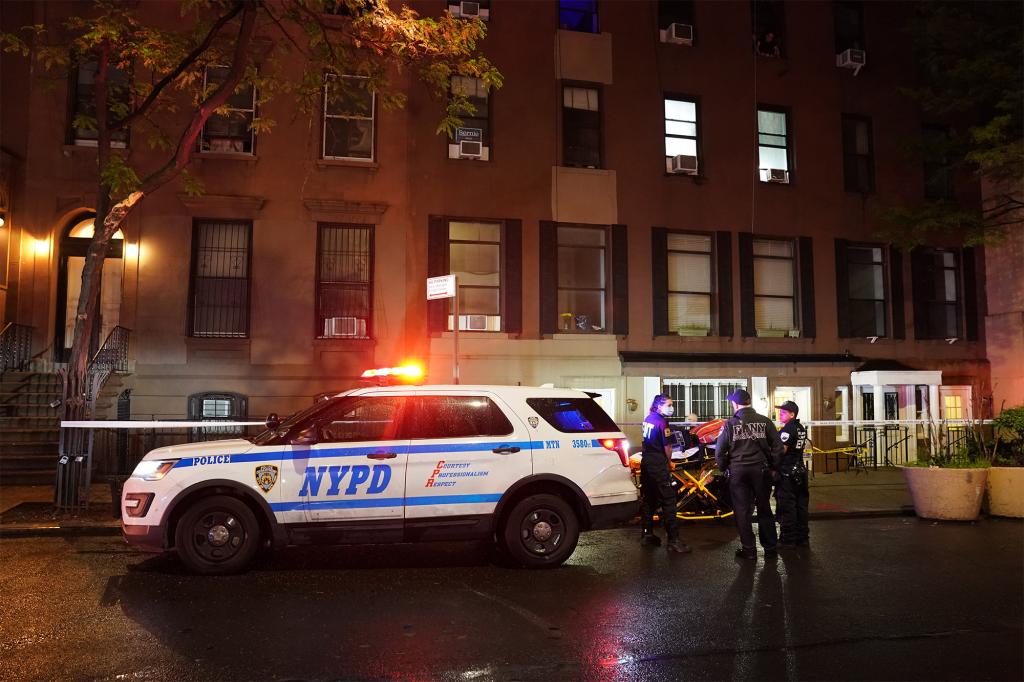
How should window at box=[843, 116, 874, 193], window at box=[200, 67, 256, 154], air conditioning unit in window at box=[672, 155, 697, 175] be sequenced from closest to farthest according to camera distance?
window at box=[200, 67, 256, 154] → air conditioning unit in window at box=[672, 155, 697, 175] → window at box=[843, 116, 874, 193]

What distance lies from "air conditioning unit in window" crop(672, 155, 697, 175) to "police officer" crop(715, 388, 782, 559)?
9.29 meters

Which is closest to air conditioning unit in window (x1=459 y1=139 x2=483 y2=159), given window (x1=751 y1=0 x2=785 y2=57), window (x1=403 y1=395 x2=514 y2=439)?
window (x1=751 y1=0 x2=785 y2=57)

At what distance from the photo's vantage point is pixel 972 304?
709 inches

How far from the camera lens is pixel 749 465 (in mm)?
7961

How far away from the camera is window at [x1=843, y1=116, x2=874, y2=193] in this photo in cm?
1775

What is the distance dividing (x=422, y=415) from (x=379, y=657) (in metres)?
2.91

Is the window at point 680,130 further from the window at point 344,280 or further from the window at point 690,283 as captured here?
the window at point 344,280

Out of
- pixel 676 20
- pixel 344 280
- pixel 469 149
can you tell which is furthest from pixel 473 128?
pixel 676 20

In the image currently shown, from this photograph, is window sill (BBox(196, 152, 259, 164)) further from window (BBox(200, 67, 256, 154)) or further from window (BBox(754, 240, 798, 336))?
window (BBox(754, 240, 798, 336))

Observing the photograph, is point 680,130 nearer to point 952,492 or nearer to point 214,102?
point 952,492

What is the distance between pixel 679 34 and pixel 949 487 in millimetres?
11157

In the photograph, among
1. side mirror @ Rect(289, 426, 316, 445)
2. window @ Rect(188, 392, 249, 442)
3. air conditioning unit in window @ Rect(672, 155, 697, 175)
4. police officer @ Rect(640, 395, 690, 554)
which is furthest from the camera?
air conditioning unit in window @ Rect(672, 155, 697, 175)

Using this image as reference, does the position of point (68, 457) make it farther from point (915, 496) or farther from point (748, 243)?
point (748, 243)

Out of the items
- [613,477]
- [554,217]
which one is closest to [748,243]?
[554,217]
